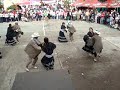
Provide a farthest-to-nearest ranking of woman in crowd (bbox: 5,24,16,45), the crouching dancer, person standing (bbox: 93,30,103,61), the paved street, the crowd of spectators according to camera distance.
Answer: the crowd of spectators < woman in crowd (bbox: 5,24,16,45) < person standing (bbox: 93,30,103,61) < the crouching dancer < the paved street

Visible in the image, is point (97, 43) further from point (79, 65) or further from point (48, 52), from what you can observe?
point (48, 52)

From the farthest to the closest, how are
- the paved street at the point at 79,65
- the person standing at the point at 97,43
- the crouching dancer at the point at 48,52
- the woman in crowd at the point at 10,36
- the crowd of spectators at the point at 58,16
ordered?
the crowd of spectators at the point at 58,16 < the woman in crowd at the point at 10,36 < the person standing at the point at 97,43 < the crouching dancer at the point at 48,52 < the paved street at the point at 79,65

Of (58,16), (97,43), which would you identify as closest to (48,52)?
(97,43)

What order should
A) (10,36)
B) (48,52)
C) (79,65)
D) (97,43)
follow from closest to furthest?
(48,52) → (79,65) → (97,43) → (10,36)

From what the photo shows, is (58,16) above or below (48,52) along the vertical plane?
above

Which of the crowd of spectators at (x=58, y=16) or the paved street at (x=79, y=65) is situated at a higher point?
the crowd of spectators at (x=58, y=16)

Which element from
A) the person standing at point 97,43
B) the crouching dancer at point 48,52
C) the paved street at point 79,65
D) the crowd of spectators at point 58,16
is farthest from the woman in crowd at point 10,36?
the crowd of spectators at point 58,16

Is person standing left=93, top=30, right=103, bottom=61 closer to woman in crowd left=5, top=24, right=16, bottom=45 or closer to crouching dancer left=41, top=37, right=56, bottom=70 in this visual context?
crouching dancer left=41, top=37, right=56, bottom=70

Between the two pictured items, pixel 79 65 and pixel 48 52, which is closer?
pixel 48 52

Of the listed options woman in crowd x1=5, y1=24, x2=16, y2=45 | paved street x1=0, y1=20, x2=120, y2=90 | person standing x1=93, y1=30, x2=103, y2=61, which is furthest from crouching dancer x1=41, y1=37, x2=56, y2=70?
woman in crowd x1=5, y1=24, x2=16, y2=45

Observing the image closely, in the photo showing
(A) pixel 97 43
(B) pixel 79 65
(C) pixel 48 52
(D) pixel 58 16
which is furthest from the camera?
(D) pixel 58 16

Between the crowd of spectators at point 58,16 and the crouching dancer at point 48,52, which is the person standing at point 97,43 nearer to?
the crouching dancer at point 48,52

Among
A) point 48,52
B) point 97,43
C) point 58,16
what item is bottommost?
point 48,52

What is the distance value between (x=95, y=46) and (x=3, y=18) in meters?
21.5
